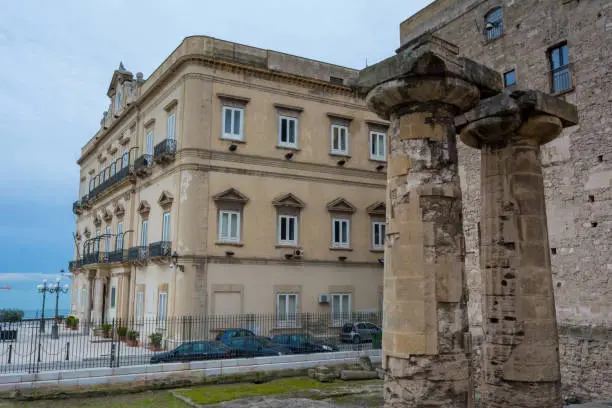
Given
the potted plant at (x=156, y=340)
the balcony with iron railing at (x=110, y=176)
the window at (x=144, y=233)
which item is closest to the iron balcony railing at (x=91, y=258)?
the balcony with iron railing at (x=110, y=176)

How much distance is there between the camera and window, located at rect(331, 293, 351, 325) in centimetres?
2426

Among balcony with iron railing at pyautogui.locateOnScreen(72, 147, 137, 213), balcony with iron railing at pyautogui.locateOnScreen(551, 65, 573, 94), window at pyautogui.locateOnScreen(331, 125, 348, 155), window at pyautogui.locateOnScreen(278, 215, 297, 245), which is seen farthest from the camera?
balcony with iron railing at pyautogui.locateOnScreen(72, 147, 137, 213)

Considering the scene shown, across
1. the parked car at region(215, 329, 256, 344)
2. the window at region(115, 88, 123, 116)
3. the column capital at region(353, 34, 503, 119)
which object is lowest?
the parked car at region(215, 329, 256, 344)

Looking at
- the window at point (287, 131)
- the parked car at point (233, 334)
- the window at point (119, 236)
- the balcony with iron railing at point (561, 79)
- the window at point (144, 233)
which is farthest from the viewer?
the window at point (119, 236)

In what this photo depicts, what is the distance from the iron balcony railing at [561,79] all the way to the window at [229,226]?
1256 cm

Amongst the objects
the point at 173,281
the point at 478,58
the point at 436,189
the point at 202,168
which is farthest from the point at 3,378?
the point at 478,58

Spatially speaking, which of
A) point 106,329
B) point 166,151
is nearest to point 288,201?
point 166,151

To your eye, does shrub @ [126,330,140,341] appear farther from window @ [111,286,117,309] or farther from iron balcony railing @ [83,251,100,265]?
iron balcony railing @ [83,251,100,265]

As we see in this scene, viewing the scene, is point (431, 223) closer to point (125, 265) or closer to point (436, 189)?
point (436, 189)

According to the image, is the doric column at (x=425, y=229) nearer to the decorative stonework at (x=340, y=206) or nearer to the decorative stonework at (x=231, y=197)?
the decorative stonework at (x=231, y=197)

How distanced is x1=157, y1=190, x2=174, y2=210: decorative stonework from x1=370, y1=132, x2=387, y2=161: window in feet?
31.1

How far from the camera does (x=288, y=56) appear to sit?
24594mm

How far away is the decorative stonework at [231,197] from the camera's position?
22.2 meters

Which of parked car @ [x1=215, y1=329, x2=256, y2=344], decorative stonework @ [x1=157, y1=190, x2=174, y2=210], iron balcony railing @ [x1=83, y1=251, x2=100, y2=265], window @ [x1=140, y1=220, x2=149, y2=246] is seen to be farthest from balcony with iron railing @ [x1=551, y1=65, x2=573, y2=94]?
iron balcony railing @ [x1=83, y1=251, x2=100, y2=265]
